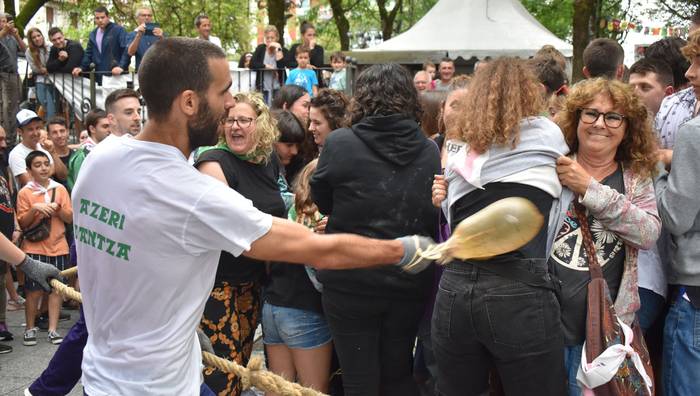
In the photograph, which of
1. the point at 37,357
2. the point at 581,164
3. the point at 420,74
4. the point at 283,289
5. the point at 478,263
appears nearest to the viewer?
the point at 478,263

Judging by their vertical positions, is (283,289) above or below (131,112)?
below

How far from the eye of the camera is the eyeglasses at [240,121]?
4500 mm

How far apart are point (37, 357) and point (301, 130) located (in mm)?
3279

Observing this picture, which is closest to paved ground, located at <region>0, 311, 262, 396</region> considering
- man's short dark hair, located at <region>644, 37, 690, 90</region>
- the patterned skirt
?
the patterned skirt

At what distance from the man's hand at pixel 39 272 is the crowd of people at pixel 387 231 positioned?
0.03ft

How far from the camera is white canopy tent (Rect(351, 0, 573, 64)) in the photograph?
12484 mm

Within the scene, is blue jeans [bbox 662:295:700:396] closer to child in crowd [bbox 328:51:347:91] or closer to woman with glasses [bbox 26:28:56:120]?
child in crowd [bbox 328:51:347:91]

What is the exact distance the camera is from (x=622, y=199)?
345 centimetres

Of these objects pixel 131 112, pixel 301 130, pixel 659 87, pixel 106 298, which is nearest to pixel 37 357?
pixel 131 112

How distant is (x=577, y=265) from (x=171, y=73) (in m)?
2.07

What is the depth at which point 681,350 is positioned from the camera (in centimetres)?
360

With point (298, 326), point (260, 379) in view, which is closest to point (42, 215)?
point (298, 326)

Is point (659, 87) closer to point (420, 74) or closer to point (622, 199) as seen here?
point (622, 199)

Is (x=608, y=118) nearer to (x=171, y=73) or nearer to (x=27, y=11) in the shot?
(x=171, y=73)
